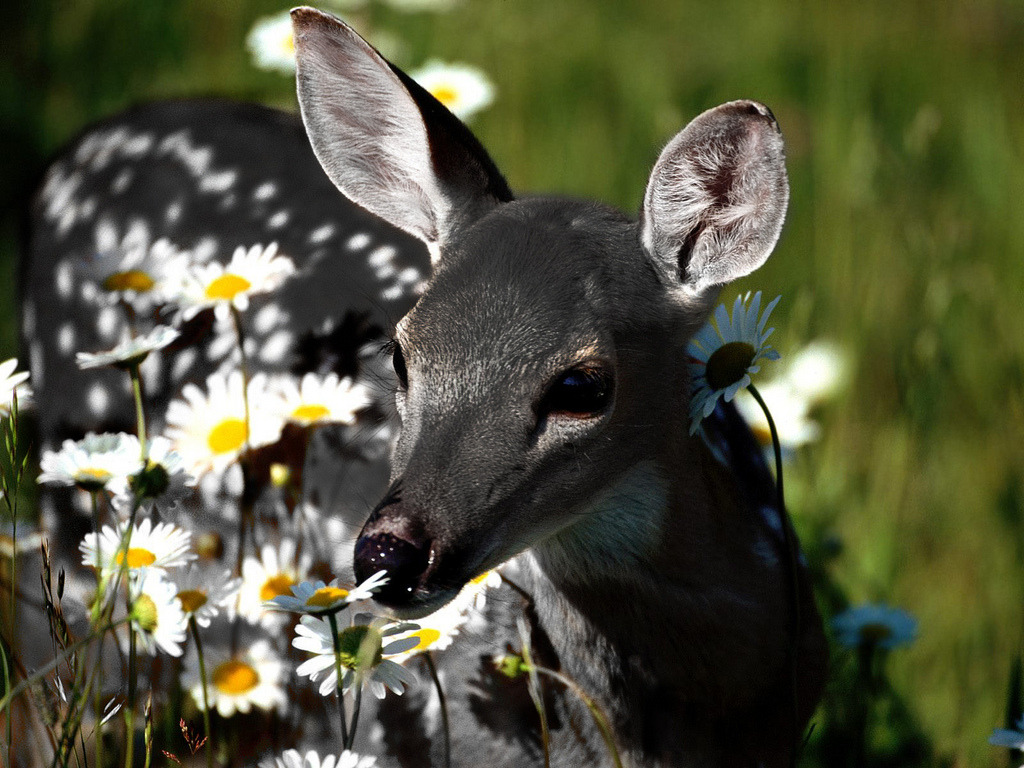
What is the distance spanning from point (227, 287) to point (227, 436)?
27 centimetres

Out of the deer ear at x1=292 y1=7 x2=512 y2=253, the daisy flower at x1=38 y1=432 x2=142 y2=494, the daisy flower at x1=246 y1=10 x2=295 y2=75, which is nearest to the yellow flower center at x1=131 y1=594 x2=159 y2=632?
the daisy flower at x1=38 y1=432 x2=142 y2=494

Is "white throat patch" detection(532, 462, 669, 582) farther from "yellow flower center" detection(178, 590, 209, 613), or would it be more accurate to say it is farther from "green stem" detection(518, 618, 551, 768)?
"yellow flower center" detection(178, 590, 209, 613)

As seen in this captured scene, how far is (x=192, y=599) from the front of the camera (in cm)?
188

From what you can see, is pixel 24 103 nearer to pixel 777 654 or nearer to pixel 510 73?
pixel 510 73

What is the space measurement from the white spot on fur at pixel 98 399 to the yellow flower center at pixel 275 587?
3.55ft

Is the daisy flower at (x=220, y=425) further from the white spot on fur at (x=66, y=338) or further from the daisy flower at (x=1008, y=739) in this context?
the daisy flower at (x=1008, y=739)

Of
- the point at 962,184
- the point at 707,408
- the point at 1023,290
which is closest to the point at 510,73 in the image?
the point at 962,184

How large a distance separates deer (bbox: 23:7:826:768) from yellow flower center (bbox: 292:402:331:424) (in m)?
0.27

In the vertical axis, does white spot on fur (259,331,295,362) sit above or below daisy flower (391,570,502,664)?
above

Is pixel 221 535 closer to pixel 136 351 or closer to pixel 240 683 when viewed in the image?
pixel 240 683

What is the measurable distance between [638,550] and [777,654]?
33 centimetres

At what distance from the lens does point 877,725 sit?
2627 mm

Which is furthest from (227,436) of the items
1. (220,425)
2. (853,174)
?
(853,174)

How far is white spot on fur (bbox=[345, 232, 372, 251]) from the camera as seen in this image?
3018 millimetres
